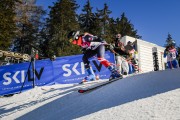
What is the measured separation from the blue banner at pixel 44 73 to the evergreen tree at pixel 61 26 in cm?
1973

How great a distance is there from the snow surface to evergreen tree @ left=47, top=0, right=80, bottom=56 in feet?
84.1

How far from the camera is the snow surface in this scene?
5.90 m

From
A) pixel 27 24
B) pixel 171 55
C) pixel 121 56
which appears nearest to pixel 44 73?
pixel 121 56

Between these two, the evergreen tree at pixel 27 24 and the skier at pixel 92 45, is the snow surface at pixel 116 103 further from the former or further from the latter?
the evergreen tree at pixel 27 24

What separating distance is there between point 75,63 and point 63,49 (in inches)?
902

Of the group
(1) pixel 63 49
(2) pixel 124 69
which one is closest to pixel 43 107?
(2) pixel 124 69

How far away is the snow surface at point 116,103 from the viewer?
5.90m

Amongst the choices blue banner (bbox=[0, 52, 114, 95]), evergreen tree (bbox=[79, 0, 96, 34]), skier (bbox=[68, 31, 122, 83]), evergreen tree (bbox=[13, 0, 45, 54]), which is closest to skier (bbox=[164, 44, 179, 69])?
blue banner (bbox=[0, 52, 114, 95])

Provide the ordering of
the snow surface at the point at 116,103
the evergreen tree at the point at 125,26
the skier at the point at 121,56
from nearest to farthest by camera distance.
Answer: the snow surface at the point at 116,103, the skier at the point at 121,56, the evergreen tree at the point at 125,26

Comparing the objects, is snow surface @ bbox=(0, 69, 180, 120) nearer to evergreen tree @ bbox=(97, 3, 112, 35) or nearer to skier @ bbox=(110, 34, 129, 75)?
skier @ bbox=(110, 34, 129, 75)

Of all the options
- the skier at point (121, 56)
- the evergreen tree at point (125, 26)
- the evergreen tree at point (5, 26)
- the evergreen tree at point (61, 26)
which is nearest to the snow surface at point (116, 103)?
the skier at point (121, 56)

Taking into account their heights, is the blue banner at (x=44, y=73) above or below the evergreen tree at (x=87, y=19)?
below

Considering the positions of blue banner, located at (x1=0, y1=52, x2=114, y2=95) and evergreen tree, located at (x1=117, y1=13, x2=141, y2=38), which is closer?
blue banner, located at (x1=0, y1=52, x2=114, y2=95)

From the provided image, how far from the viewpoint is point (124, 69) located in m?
14.2
